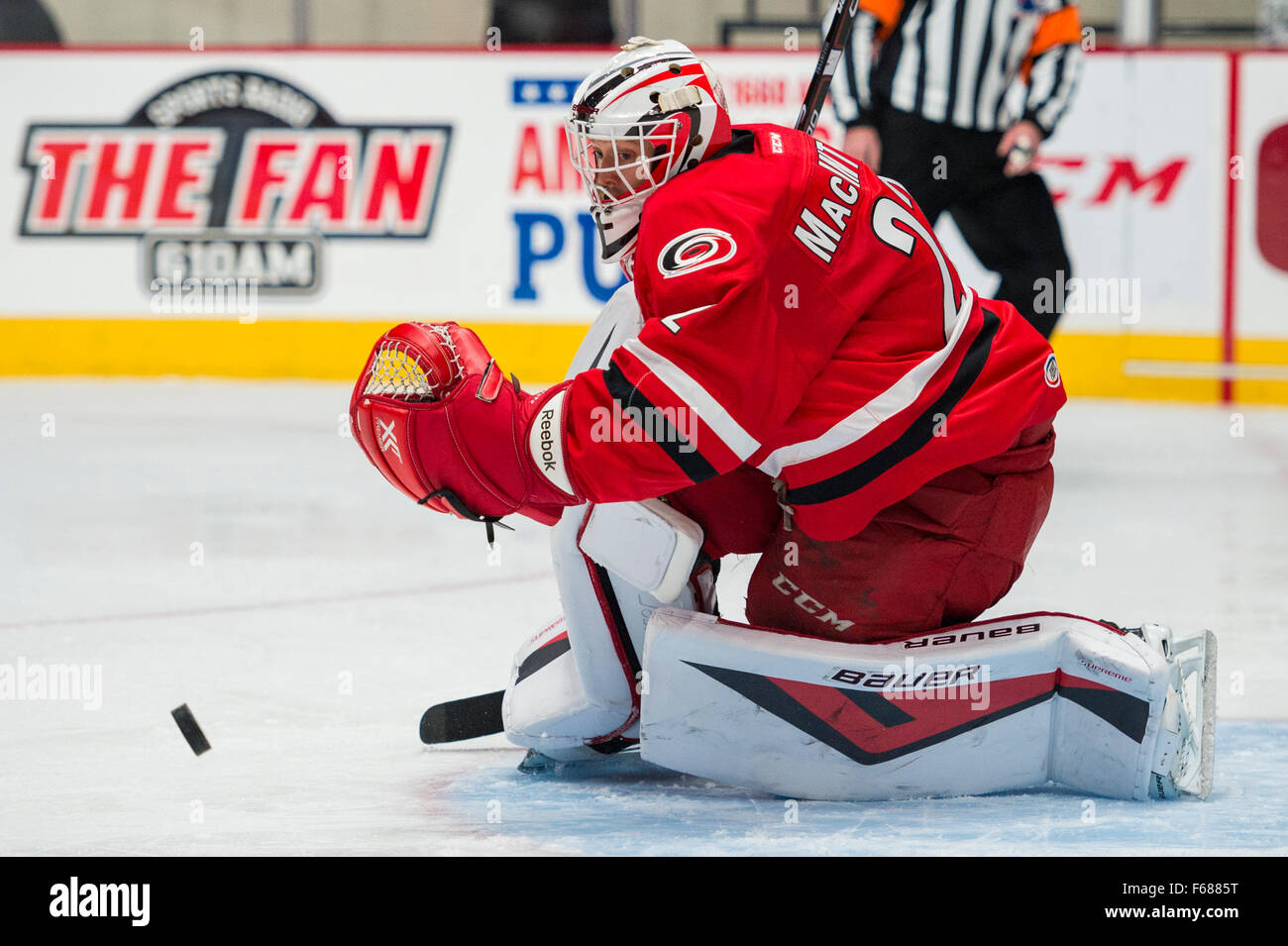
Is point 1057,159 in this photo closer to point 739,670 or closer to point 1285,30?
point 1285,30

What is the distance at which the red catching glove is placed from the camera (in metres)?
1.98

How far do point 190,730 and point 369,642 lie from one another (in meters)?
0.72

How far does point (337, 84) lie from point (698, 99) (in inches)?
197

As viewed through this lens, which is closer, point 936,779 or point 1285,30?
point 936,779

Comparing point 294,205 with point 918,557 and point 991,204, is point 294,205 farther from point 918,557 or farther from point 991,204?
point 918,557

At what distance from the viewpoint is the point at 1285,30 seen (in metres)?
6.37

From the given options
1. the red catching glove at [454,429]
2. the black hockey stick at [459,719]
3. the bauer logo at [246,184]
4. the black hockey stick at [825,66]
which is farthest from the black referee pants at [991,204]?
Result: the red catching glove at [454,429]

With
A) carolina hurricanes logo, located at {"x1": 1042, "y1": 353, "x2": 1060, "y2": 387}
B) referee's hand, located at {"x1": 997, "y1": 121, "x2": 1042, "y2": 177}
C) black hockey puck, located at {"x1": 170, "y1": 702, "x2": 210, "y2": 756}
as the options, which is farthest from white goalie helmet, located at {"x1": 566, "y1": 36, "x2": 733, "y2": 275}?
referee's hand, located at {"x1": 997, "y1": 121, "x2": 1042, "y2": 177}

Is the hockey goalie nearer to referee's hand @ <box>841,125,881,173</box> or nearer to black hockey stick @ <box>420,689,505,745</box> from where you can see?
black hockey stick @ <box>420,689,505,745</box>

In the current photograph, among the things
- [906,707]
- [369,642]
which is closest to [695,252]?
[906,707]

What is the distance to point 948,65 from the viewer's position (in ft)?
15.5

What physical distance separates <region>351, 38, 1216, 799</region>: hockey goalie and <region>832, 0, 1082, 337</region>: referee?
261 cm
